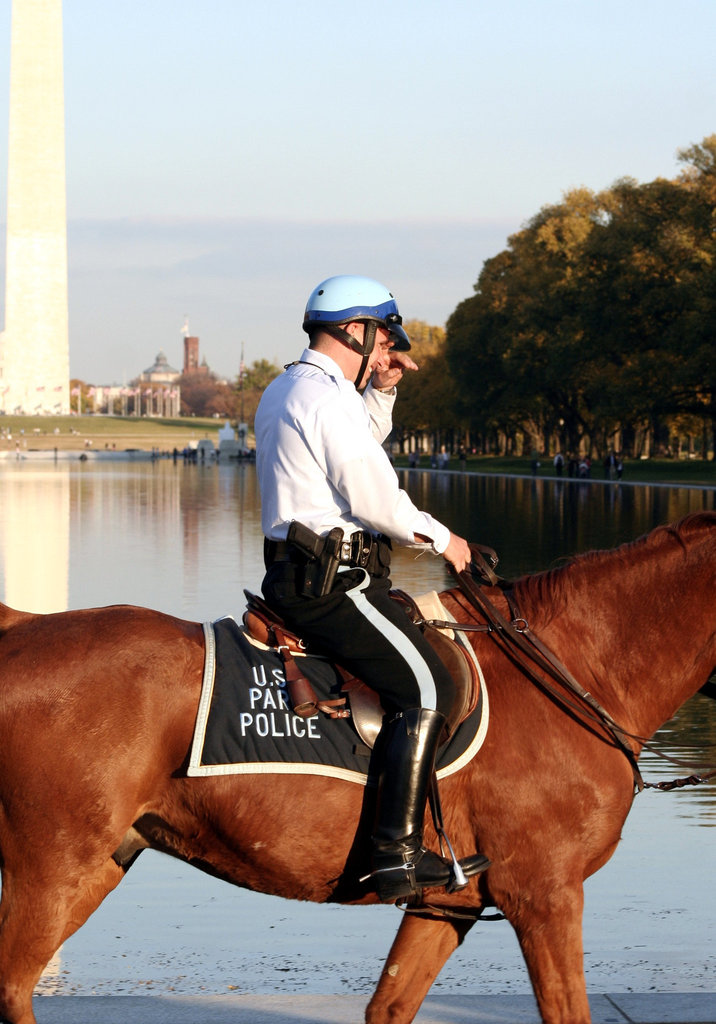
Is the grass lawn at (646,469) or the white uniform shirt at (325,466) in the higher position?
the white uniform shirt at (325,466)

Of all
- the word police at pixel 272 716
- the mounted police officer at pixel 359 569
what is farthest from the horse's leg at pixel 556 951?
the word police at pixel 272 716

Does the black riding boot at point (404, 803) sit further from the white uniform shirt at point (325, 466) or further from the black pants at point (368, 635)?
the white uniform shirt at point (325, 466)

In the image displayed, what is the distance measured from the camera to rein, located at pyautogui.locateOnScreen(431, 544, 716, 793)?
4176mm

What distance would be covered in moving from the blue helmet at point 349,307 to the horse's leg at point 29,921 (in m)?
1.66

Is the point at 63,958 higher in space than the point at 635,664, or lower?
lower

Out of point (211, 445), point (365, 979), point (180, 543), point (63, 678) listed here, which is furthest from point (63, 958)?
point (211, 445)

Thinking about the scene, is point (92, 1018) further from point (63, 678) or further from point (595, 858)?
point (595, 858)

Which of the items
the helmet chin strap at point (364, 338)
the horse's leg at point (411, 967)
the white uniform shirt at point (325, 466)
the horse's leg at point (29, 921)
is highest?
the helmet chin strap at point (364, 338)

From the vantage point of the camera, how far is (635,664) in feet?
14.3

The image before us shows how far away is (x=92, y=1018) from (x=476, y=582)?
1808 mm

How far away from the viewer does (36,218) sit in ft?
322

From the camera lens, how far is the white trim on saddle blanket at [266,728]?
394 cm

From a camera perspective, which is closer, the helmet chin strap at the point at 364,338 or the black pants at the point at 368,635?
the black pants at the point at 368,635

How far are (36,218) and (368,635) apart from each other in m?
98.7
